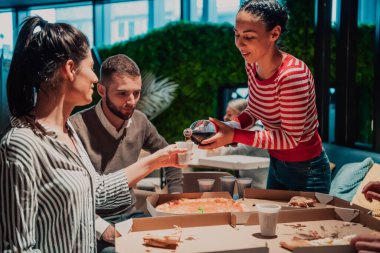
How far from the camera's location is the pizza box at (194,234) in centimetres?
146

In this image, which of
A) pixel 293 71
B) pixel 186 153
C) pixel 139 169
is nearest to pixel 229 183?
pixel 186 153

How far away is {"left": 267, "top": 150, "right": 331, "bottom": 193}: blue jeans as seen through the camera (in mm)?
2121

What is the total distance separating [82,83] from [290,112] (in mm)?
861

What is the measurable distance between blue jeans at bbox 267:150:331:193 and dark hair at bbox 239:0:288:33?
0.64m

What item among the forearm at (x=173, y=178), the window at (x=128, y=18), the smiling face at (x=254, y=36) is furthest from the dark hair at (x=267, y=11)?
the window at (x=128, y=18)

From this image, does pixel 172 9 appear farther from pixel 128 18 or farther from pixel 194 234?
pixel 194 234

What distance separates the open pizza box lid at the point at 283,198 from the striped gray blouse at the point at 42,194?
2.56 ft

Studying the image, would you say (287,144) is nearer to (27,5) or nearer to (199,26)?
(199,26)

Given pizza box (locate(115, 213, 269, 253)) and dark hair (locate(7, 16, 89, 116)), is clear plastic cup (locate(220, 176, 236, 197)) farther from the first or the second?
dark hair (locate(7, 16, 89, 116))

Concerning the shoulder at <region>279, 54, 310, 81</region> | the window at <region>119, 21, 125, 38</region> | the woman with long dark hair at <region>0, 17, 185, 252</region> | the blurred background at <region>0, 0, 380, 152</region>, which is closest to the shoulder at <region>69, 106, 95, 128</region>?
the woman with long dark hair at <region>0, 17, 185, 252</region>

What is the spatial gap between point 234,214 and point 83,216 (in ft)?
1.82

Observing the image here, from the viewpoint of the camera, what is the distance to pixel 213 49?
7508 millimetres

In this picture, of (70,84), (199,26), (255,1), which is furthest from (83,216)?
(199,26)

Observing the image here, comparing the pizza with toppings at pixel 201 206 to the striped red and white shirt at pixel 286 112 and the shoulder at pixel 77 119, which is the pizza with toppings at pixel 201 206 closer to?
the striped red and white shirt at pixel 286 112
